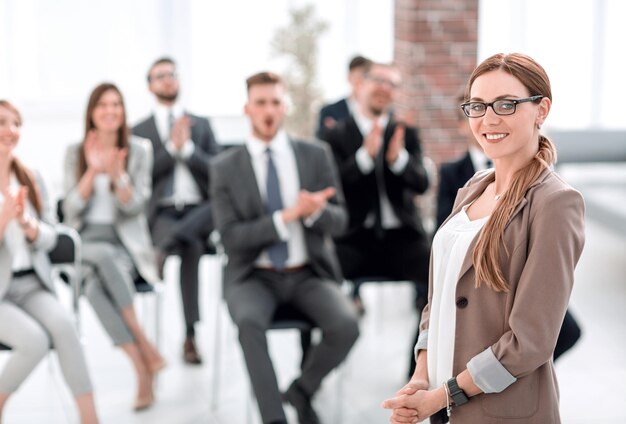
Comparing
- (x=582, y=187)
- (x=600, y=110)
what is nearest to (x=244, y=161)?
(x=582, y=187)

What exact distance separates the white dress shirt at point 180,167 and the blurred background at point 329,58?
7.83ft

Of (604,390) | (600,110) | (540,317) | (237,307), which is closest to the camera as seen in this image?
(540,317)

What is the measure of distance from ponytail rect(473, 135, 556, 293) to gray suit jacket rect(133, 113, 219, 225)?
Answer: 3186 mm

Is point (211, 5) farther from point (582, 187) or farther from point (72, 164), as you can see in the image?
point (72, 164)

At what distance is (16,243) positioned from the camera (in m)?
4.00

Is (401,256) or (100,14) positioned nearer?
(401,256)

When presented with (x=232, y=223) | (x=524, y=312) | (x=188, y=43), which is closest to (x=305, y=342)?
(x=232, y=223)

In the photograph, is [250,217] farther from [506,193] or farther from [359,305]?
[506,193]

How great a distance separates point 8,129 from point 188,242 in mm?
1377

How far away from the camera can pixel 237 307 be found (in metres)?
4.09

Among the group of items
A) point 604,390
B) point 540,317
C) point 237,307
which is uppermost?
point 540,317

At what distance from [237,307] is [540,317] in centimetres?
207

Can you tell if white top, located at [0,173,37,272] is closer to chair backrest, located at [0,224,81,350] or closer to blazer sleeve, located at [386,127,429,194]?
chair backrest, located at [0,224,81,350]

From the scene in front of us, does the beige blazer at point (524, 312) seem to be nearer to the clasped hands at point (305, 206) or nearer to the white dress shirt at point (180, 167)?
the clasped hands at point (305, 206)
